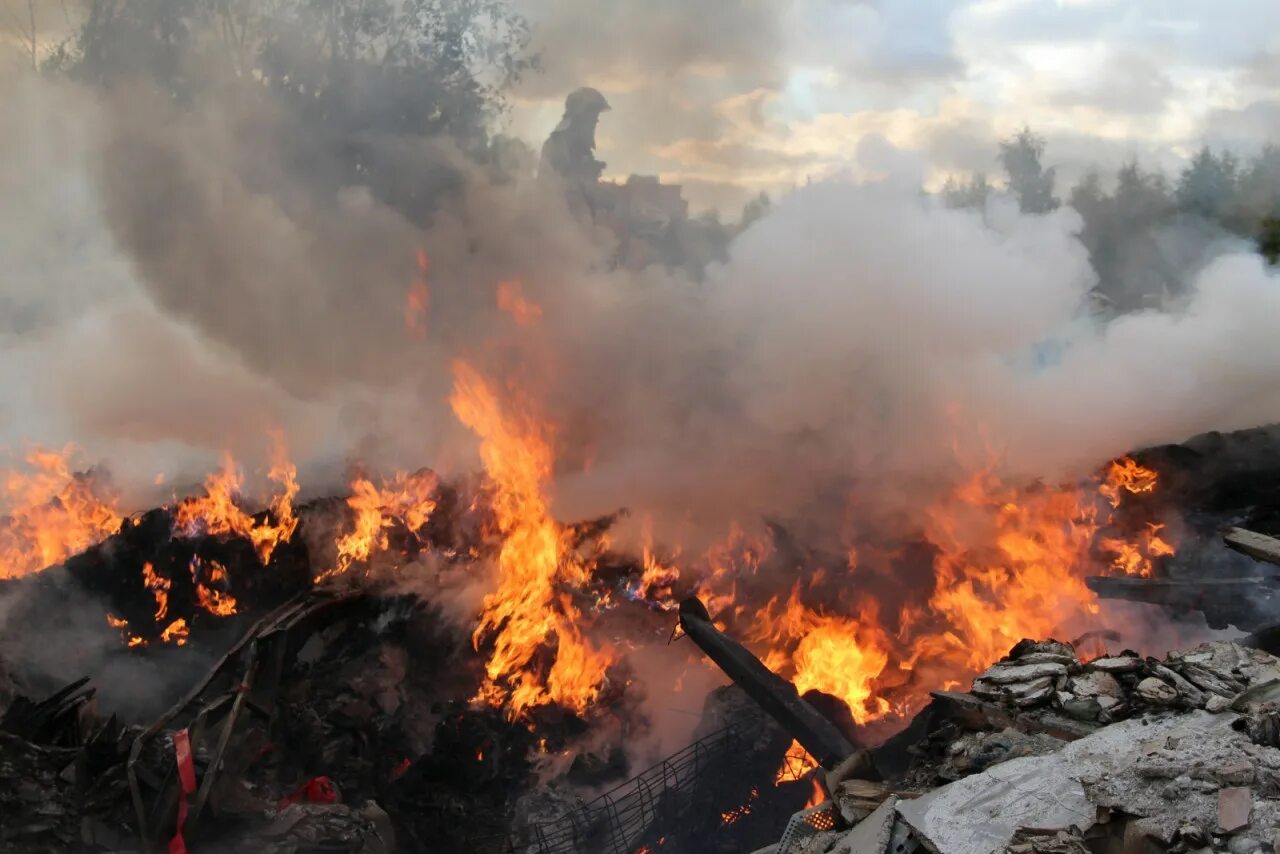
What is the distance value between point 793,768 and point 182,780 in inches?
205

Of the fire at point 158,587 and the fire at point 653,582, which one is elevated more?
the fire at point 158,587

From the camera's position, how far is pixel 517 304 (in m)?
11.6

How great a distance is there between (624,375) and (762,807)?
5.07 metres

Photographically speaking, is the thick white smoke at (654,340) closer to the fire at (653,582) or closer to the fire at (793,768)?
the fire at (653,582)

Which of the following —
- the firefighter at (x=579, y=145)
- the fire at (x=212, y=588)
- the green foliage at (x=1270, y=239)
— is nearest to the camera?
the fire at (x=212, y=588)

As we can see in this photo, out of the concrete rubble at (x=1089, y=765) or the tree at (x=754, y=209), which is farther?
the tree at (x=754, y=209)

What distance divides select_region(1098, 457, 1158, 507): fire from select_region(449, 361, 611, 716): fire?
5.56 metres

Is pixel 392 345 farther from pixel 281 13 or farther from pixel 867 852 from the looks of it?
pixel 867 852

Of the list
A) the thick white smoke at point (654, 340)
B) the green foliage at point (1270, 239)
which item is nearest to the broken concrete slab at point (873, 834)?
the thick white smoke at point (654, 340)

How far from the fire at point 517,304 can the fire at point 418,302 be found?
1.13m

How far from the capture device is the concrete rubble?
4.36 metres

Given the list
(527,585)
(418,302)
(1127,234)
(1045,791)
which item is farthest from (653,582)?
(1127,234)

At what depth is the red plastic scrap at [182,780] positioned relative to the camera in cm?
706

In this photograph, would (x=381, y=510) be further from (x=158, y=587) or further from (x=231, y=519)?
(x=158, y=587)
